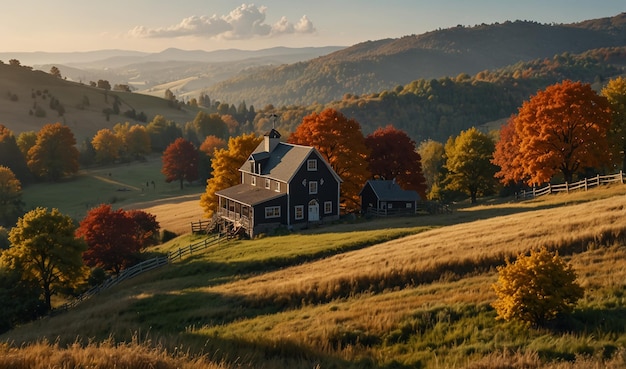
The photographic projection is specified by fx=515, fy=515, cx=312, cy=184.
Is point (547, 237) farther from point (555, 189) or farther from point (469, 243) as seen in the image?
point (555, 189)

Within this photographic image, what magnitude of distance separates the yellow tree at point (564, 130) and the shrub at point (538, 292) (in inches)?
1542

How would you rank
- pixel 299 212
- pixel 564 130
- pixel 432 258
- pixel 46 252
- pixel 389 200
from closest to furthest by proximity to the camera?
pixel 432 258
pixel 46 252
pixel 564 130
pixel 299 212
pixel 389 200

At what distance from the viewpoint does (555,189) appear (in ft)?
180

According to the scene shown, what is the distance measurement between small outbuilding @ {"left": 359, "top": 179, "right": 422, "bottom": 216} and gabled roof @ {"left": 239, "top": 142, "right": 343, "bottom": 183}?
487cm

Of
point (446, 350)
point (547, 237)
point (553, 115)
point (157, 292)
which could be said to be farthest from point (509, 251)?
point (553, 115)

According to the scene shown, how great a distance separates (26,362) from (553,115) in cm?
5183

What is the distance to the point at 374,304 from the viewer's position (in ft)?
65.4

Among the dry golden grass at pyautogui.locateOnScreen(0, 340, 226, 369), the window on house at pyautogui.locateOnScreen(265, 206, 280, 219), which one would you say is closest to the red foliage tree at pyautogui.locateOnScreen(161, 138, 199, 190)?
the window on house at pyautogui.locateOnScreen(265, 206, 280, 219)

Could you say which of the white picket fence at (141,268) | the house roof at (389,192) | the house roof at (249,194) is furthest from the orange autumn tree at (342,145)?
the white picket fence at (141,268)

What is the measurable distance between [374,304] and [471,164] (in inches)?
2110

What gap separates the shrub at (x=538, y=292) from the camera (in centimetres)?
1528

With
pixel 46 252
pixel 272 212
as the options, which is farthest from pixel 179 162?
pixel 46 252

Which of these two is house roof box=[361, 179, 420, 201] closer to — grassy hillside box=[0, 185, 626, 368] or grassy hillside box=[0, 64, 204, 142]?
grassy hillside box=[0, 185, 626, 368]

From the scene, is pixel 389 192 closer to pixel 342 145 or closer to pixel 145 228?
pixel 342 145
